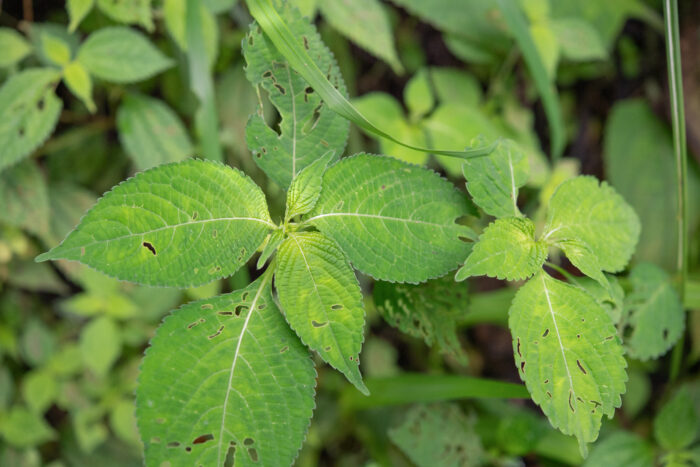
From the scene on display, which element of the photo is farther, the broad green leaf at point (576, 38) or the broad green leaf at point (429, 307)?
the broad green leaf at point (576, 38)

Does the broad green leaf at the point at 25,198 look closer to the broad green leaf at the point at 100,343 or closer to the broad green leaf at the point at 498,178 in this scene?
the broad green leaf at the point at 100,343

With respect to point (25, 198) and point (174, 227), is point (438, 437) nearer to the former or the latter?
point (174, 227)

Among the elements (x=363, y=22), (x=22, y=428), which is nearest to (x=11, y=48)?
(x=363, y=22)

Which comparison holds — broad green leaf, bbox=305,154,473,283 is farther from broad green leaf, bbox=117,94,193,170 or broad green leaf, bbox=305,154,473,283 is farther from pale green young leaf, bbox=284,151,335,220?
broad green leaf, bbox=117,94,193,170

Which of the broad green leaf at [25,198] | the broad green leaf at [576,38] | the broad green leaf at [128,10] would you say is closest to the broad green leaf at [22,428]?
the broad green leaf at [25,198]

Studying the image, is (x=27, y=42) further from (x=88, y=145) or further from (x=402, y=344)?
(x=402, y=344)

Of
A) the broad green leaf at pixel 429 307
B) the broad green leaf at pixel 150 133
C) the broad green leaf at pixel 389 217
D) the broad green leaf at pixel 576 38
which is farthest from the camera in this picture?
the broad green leaf at pixel 576 38

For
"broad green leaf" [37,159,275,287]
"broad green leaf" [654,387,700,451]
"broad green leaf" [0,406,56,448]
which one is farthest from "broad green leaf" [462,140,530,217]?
"broad green leaf" [0,406,56,448]
